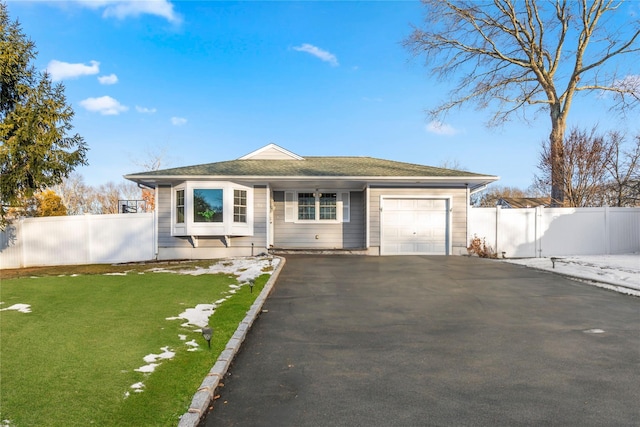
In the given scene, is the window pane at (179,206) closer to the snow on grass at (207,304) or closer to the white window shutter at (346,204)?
the snow on grass at (207,304)

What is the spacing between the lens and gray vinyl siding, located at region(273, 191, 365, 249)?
14.8m

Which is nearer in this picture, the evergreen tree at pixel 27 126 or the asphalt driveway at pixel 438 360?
the asphalt driveway at pixel 438 360

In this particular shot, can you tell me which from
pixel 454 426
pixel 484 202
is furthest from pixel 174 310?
pixel 484 202

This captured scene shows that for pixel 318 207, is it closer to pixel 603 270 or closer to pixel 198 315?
pixel 603 270

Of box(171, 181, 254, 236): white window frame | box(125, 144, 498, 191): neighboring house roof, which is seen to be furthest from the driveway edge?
box(125, 144, 498, 191): neighboring house roof

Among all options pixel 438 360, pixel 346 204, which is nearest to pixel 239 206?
pixel 346 204

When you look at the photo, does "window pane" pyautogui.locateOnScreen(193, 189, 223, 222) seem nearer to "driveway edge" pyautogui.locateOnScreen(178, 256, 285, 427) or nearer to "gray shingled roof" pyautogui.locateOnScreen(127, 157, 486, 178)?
"gray shingled roof" pyautogui.locateOnScreen(127, 157, 486, 178)

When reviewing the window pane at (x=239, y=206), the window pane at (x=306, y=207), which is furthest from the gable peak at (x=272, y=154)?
the window pane at (x=239, y=206)

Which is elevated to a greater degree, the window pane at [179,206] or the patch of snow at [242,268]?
the window pane at [179,206]

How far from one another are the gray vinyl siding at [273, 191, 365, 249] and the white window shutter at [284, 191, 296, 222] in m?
0.14

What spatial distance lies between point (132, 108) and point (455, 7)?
772 inches

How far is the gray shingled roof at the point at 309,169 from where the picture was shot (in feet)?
43.3

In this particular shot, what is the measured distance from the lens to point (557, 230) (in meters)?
14.0

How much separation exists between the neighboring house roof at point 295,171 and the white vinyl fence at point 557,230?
189cm
